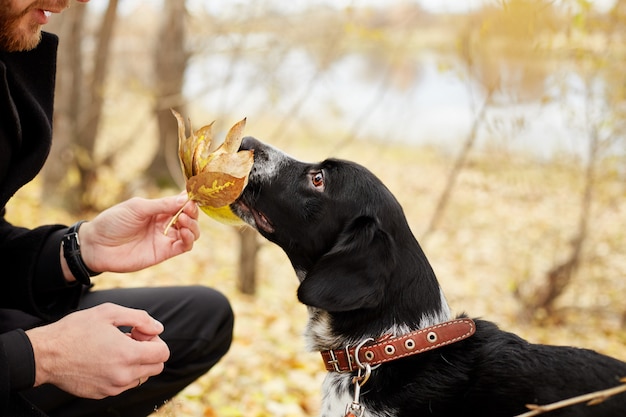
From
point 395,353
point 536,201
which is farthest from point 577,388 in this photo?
point 536,201

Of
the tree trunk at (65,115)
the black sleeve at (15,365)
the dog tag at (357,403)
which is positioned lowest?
the black sleeve at (15,365)

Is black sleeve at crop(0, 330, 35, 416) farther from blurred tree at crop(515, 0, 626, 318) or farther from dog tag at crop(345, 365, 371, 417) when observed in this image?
blurred tree at crop(515, 0, 626, 318)

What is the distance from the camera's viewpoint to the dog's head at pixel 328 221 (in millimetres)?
2140

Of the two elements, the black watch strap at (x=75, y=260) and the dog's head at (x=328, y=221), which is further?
Answer: the black watch strap at (x=75, y=260)

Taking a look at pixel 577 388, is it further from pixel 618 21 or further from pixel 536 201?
pixel 536 201

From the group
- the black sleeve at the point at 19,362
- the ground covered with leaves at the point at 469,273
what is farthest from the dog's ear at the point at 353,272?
the ground covered with leaves at the point at 469,273

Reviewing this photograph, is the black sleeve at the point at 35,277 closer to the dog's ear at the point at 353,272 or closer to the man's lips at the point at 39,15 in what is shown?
the man's lips at the point at 39,15

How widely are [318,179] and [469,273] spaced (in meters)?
5.15

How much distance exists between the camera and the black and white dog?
6.51 ft

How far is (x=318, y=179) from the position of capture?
2.55m

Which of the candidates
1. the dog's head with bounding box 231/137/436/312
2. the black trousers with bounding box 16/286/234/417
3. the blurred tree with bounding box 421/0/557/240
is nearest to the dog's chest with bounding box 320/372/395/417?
the dog's head with bounding box 231/137/436/312

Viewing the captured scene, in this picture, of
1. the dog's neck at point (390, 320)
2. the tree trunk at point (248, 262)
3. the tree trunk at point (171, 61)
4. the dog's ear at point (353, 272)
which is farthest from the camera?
the tree trunk at point (171, 61)

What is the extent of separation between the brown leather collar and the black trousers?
0.75m

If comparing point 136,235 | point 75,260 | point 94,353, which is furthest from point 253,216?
point 94,353
